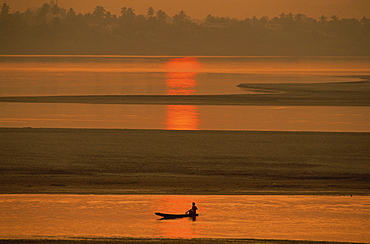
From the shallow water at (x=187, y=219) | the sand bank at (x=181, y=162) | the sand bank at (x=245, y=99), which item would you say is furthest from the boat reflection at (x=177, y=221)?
the sand bank at (x=245, y=99)

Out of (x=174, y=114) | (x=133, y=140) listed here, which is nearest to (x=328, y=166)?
(x=133, y=140)

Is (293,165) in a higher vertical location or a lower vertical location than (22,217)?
higher

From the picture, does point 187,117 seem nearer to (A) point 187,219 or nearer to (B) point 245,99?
(B) point 245,99

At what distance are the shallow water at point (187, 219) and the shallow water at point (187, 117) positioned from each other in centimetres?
1612

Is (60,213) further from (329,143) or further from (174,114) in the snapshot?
(174,114)

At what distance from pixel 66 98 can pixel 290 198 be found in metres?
39.7

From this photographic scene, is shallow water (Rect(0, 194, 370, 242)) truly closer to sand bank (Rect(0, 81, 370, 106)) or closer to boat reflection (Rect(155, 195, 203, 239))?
boat reflection (Rect(155, 195, 203, 239))

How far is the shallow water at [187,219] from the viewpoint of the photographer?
573 inches

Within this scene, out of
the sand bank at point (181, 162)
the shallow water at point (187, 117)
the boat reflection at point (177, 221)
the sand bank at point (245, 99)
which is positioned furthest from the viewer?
the sand bank at point (245, 99)

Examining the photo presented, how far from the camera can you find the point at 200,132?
107 feet

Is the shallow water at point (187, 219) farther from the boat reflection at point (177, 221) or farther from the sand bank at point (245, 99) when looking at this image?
the sand bank at point (245, 99)

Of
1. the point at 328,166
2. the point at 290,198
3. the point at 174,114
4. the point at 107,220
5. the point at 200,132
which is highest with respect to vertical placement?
the point at 174,114

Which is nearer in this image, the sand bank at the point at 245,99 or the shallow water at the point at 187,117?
the shallow water at the point at 187,117

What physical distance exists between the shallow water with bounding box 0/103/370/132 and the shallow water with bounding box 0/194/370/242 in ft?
52.9
